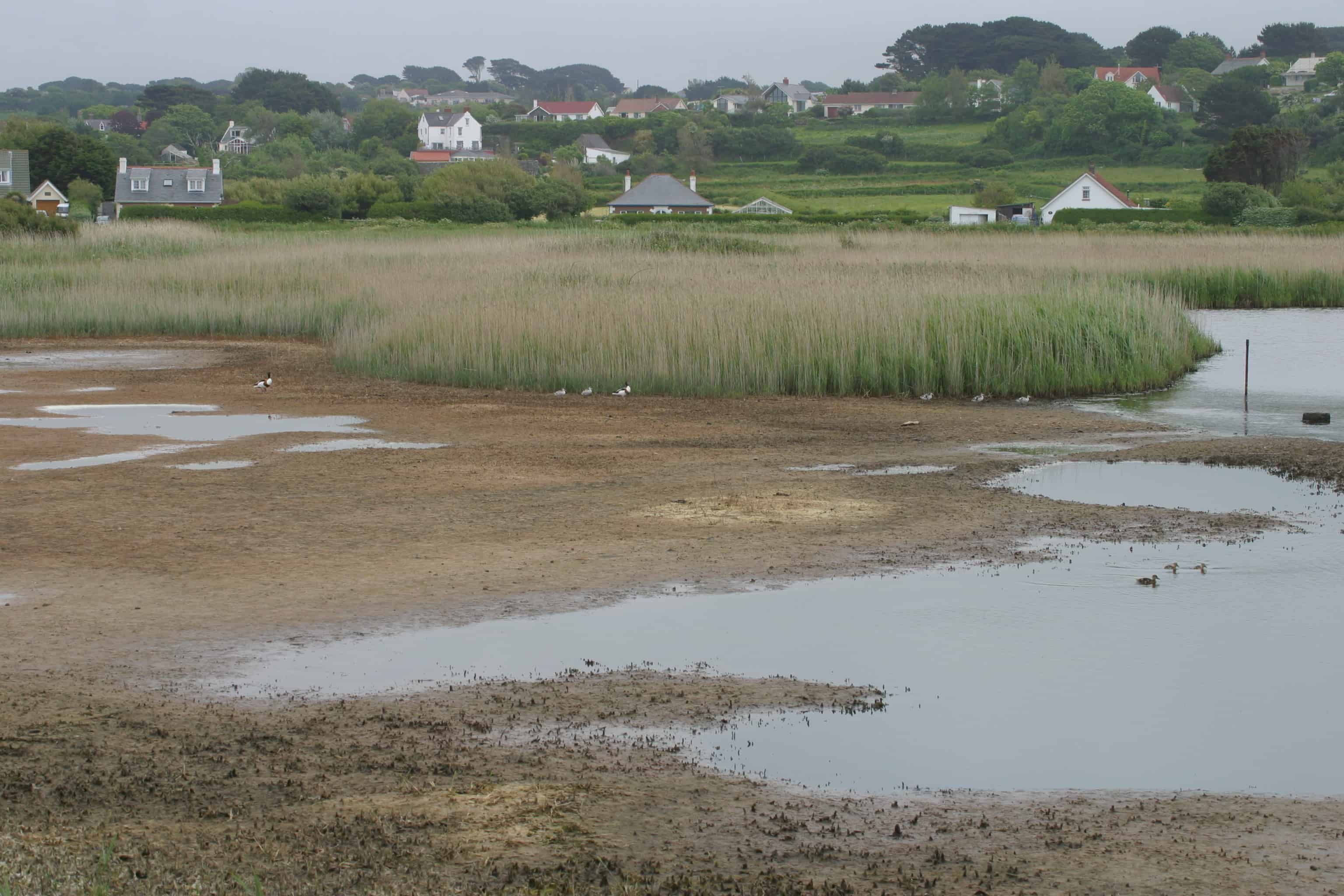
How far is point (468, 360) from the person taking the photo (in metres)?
19.7

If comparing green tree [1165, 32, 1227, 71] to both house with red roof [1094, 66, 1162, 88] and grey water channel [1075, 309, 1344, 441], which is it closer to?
house with red roof [1094, 66, 1162, 88]

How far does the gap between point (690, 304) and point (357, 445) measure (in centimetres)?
742

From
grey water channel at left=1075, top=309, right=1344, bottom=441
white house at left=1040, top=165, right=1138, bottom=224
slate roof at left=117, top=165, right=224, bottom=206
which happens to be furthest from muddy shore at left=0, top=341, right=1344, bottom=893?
slate roof at left=117, top=165, right=224, bottom=206

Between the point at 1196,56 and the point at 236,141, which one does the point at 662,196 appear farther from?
the point at 1196,56

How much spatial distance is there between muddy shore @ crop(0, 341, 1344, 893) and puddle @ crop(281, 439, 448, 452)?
0.20 metres

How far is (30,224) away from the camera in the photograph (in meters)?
40.8

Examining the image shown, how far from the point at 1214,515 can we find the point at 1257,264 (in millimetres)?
23406

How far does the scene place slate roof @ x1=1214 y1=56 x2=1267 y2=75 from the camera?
171125 mm

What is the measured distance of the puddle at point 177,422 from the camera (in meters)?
14.8

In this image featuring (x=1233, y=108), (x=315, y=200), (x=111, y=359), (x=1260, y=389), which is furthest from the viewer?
(x=1233, y=108)

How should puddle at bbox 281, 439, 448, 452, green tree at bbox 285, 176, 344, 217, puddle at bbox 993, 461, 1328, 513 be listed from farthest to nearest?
green tree at bbox 285, 176, 344, 217, puddle at bbox 281, 439, 448, 452, puddle at bbox 993, 461, 1328, 513

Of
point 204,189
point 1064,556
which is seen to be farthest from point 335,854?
point 204,189

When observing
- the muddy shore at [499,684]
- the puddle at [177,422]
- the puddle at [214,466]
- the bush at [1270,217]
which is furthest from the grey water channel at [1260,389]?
the bush at [1270,217]

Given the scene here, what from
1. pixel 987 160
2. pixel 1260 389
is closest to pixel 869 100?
pixel 987 160
